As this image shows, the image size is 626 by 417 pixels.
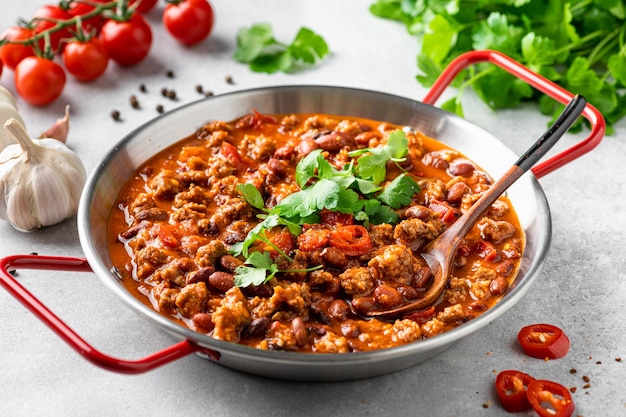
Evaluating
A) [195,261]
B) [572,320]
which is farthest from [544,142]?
[195,261]

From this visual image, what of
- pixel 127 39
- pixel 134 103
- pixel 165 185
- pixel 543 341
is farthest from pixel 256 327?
pixel 127 39

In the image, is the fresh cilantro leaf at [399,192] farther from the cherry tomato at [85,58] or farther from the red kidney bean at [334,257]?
the cherry tomato at [85,58]

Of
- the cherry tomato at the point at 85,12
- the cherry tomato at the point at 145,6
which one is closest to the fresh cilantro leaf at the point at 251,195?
the cherry tomato at the point at 85,12

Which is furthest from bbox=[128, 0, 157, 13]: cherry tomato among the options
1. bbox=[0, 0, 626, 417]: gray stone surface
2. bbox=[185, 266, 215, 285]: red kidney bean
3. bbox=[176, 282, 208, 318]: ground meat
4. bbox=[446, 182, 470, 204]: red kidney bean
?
bbox=[176, 282, 208, 318]: ground meat

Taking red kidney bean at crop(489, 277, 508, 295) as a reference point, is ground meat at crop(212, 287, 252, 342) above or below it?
above

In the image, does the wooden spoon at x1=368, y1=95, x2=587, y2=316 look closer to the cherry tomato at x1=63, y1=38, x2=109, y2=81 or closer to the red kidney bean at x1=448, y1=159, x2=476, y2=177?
the red kidney bean at x1=448, y1=159, x2=476, y2=177
